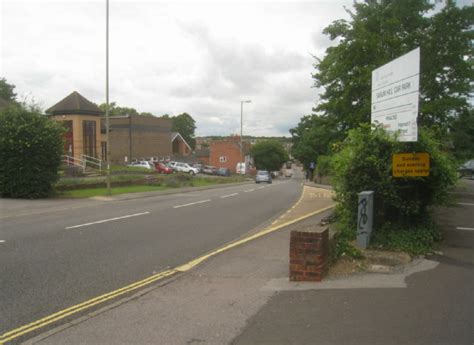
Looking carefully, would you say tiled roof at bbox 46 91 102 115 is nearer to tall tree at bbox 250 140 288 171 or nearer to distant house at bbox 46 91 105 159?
distant house at bbox 46 91 105 159

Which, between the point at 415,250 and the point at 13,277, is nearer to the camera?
the point at 13,277

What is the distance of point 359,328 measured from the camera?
4.58 metres

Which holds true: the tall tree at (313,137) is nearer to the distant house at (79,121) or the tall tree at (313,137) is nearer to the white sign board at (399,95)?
the white sign board at (399,95)

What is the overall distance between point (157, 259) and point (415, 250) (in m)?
4.60

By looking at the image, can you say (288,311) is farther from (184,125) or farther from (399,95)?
(184,125)

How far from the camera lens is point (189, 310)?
548 cm

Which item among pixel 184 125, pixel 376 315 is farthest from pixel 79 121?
pixel 184 125

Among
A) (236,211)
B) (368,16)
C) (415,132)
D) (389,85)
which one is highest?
(368,16)

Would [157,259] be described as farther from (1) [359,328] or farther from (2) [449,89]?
(2) [449,89]

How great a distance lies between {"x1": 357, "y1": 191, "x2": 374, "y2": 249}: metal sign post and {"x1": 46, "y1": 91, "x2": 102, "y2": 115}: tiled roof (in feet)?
130

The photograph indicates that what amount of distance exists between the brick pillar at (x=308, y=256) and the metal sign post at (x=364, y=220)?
1.46 meters

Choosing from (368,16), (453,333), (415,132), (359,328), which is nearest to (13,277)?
(359,328)

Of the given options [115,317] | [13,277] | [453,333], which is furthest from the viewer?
[13,277]

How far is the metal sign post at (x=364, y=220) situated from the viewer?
25.4 feet
